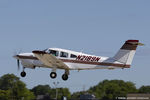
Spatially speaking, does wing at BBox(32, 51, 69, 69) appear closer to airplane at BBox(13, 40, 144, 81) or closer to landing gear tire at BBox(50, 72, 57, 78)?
airplane at BBox(13, 40, 144, 81)

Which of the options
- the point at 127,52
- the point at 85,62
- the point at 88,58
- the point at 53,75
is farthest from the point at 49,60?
the point at 127,52

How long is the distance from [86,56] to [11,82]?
94.2 meters

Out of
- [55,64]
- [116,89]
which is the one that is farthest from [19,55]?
[116,89]

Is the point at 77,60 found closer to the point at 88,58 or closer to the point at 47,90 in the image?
the point at 88,58

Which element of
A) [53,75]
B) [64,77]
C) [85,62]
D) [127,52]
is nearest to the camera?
[127,52]

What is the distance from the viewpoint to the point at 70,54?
130 ft

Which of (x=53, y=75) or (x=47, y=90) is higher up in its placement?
(x=47, y=90)

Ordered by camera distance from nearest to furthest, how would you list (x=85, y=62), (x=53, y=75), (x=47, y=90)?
(x=85, y=62) < (x=53, y=75) < (x=47, y=90)

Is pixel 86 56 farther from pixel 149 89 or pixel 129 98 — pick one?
pixel 149 89

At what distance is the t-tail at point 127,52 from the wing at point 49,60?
4.66 meters

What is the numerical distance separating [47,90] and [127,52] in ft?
398

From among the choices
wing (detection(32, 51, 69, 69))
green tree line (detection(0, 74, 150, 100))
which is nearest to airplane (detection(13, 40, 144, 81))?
wing (detection(32, 51, 69, 69))

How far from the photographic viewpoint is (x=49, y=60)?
39.8 meters

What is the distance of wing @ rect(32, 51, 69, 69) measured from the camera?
3878 cm
